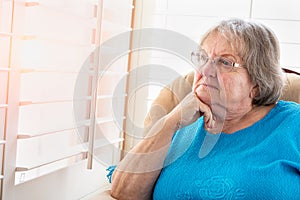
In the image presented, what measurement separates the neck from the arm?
46 millimetres

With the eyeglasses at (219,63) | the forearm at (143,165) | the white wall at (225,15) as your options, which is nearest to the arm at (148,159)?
the forearm at (143,165)

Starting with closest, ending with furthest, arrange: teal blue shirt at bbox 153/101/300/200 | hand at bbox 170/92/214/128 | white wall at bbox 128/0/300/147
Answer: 1. teal blue shirt at bbox 153/101/300/200
2. hand at bbox 170/92/214/128
3. white wall at bbox 128/0/300/147

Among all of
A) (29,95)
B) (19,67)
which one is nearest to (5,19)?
(19,67)

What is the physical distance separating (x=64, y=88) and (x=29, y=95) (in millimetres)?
242

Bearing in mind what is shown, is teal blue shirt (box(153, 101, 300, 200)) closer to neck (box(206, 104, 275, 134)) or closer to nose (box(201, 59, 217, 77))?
neck (box(206, 104, 275, 134))

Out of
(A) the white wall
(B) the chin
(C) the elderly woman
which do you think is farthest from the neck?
(A) the white wall

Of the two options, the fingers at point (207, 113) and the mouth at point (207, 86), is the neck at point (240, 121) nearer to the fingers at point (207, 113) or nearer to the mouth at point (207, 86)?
the fingers at point (207, 113)

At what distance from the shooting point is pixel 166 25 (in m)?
2.60

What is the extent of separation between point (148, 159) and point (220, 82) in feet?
1.08

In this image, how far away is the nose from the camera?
1.35 m

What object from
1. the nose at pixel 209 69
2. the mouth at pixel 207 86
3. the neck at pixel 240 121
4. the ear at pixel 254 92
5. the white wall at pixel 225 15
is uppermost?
the white wall at pixel 225 15

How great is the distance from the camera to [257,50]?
4.49ft

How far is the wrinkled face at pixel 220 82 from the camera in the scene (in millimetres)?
1339

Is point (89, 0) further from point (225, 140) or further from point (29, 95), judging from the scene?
point (225, 140)
